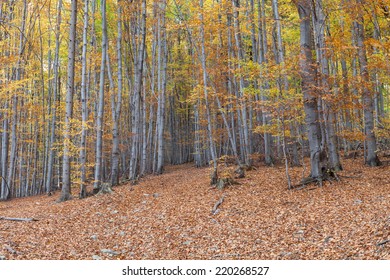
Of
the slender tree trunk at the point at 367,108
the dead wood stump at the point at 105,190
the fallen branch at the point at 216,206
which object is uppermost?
the slender tree trunk at the point at 367,108

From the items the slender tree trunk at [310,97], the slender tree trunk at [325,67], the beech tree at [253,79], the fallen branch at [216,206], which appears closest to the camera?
the fallen branch at [216,206]

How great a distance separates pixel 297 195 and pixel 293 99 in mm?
3303

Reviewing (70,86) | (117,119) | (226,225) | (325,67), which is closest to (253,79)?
(325,67)

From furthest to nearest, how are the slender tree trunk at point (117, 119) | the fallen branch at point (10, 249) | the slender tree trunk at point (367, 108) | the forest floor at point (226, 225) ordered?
the slender tree trunk at point (117, 119)
the slender tree trunk at point (367, 108)
the fallen branch at point (10, 249)
the forest floor at point (226, 225)

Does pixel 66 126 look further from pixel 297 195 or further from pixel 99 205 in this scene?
pixel 297 195

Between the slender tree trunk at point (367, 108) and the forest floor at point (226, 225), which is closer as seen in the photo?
the forest floor at point (226, 225)

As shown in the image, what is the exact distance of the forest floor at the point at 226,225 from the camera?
590cm

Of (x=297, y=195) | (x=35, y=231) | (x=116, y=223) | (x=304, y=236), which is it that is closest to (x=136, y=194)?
(x=116, y=223)

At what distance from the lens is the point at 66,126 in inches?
439

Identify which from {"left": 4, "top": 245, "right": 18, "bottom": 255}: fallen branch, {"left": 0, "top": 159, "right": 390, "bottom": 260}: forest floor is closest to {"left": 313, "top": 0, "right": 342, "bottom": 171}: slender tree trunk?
{"left": 0, "top": 159, "right": 390, "bottom": 260}: forest floor

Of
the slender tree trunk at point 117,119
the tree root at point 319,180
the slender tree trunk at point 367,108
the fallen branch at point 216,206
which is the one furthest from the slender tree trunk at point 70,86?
the slender tree trunk at point 367,108

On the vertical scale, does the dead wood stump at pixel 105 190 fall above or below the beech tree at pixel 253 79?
below

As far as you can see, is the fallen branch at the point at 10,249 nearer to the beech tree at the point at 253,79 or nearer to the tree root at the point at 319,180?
the beech tree at the point at 253,79
